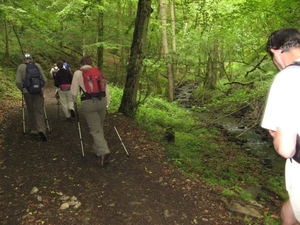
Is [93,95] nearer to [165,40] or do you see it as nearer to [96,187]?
[96,187]

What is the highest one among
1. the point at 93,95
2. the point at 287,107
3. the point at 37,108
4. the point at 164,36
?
the point at 164,36

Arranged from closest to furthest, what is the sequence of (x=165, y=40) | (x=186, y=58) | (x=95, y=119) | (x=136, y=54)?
(x=95, y=119) → (x=136, y=54) → (x=165, y=40) → (x=186, y=58)

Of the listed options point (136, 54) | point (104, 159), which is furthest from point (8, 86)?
point (104, 159)

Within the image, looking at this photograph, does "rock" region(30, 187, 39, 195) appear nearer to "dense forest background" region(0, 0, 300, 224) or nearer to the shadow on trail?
the shadow on trail

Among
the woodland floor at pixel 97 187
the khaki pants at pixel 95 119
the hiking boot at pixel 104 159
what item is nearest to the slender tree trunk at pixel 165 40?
the woodland floor at pixel 97 187

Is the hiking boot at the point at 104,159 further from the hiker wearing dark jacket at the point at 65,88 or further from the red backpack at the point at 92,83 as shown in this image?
the hiker wearing dark jacket at the point at 65,88

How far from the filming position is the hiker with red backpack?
5.79m

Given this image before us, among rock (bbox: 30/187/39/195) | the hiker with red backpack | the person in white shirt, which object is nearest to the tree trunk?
the hiker with red backpack

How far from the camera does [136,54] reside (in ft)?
29.1

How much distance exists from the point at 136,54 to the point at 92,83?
135 inches

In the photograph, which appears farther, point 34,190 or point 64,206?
point 34,190

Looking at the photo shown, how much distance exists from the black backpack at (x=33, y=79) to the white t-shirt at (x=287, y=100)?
658 cm

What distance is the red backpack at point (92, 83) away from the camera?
5773 mm

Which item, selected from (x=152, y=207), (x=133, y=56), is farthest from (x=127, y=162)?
(x=133, y=56)
